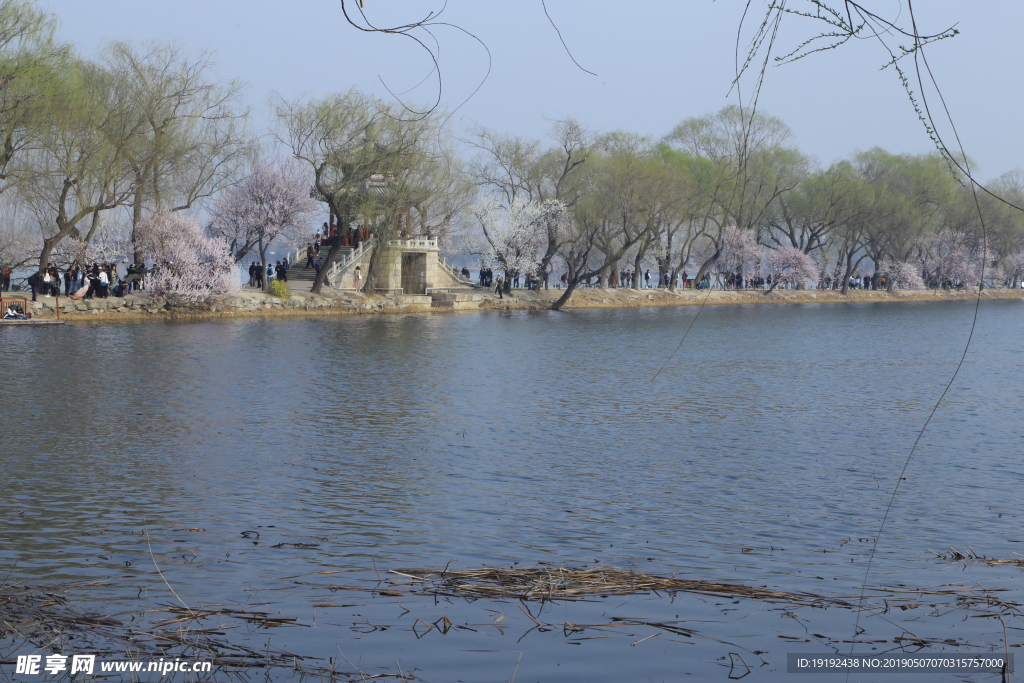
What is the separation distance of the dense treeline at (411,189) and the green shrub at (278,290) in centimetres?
330

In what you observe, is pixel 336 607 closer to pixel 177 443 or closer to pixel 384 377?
pixel 177 443

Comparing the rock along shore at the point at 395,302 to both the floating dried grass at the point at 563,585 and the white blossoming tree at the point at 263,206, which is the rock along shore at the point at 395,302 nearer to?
the white blossoming tree at the point at 263,206

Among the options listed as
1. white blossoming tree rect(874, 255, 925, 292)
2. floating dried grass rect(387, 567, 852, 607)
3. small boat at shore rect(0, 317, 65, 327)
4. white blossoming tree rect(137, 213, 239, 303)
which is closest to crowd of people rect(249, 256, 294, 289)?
white blossoming tree rect(137, 213, 239, 303)

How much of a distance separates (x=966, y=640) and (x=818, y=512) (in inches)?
194

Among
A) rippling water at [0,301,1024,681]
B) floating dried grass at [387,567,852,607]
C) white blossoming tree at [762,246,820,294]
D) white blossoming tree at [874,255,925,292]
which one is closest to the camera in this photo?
rippling water at [0,301,1024,681]

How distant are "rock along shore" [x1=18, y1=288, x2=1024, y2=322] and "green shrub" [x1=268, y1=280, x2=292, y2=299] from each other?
0.48 metres

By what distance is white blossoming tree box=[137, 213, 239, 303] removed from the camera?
155 ft

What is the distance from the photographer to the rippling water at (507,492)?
7.57m

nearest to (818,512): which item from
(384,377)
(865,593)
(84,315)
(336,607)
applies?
(865,593)

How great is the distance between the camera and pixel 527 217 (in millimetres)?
72375

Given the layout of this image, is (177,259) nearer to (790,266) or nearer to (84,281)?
(84,281)

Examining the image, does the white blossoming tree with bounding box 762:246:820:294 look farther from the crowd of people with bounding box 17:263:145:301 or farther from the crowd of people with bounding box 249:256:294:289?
the crowd of people with bounding box 17:263:145:301

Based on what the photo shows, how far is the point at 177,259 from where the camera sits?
47.6 meters

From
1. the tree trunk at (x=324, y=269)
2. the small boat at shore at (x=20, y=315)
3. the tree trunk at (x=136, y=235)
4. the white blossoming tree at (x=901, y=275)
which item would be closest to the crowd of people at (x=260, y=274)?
the tree trunk at (x=324, y=269)
